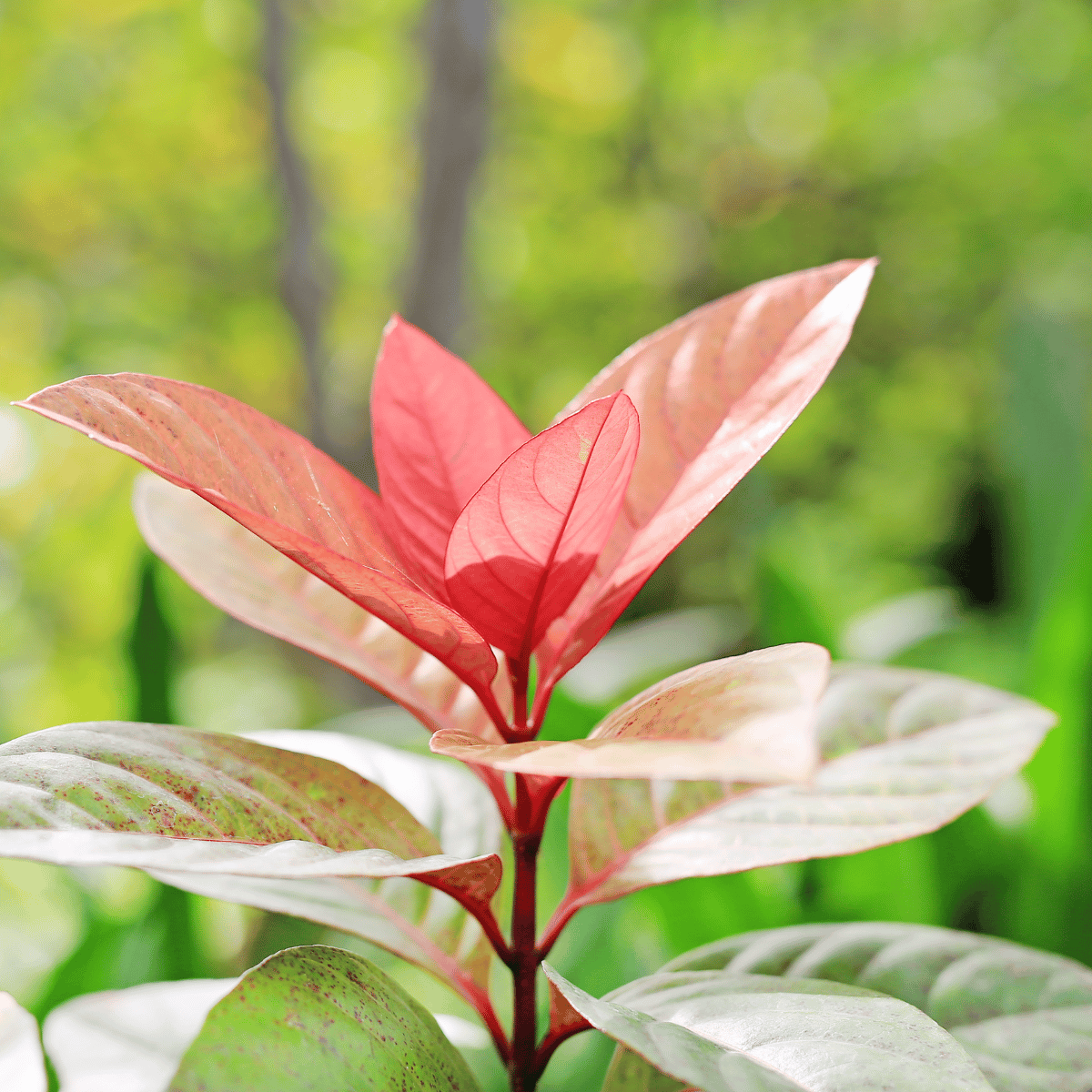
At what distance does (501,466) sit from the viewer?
0.89 ft

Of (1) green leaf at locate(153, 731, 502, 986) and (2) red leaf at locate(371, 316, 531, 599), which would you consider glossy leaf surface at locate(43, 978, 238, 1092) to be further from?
(2) red leaf at locate(371, 316, 531, 599)

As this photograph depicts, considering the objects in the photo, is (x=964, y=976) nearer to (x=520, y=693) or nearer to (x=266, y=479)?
(x=520, y=693)

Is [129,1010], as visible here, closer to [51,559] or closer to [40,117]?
[51,559]

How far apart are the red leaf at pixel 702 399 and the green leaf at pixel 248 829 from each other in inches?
3.4

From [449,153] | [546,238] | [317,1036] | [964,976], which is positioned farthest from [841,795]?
[546,238]

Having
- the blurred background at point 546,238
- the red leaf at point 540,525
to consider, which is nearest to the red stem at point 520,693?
the red leaf at point 540,525

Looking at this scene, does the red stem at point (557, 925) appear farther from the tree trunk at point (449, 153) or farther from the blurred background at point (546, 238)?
the tree trunk at point (449, 153)

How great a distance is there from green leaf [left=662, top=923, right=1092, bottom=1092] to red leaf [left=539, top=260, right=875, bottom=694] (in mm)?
158

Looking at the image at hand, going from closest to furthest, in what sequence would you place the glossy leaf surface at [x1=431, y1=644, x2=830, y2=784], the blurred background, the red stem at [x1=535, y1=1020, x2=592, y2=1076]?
the glossy leaf surface at [x1=431, y1=644, x2=830, y2=784] → the red stem at [x1=535, y1=1020, x2=592, y2=1076] → the blurred background

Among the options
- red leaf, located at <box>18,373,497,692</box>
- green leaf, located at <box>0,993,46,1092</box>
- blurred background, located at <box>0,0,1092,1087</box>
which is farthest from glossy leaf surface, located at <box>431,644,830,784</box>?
blurred background, located at <box>0,0,1092,1087</box>

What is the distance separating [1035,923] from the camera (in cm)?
63

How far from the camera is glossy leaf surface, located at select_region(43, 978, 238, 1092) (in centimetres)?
32

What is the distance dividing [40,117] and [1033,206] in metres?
3.83

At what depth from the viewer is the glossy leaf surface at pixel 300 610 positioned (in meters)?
0.37
